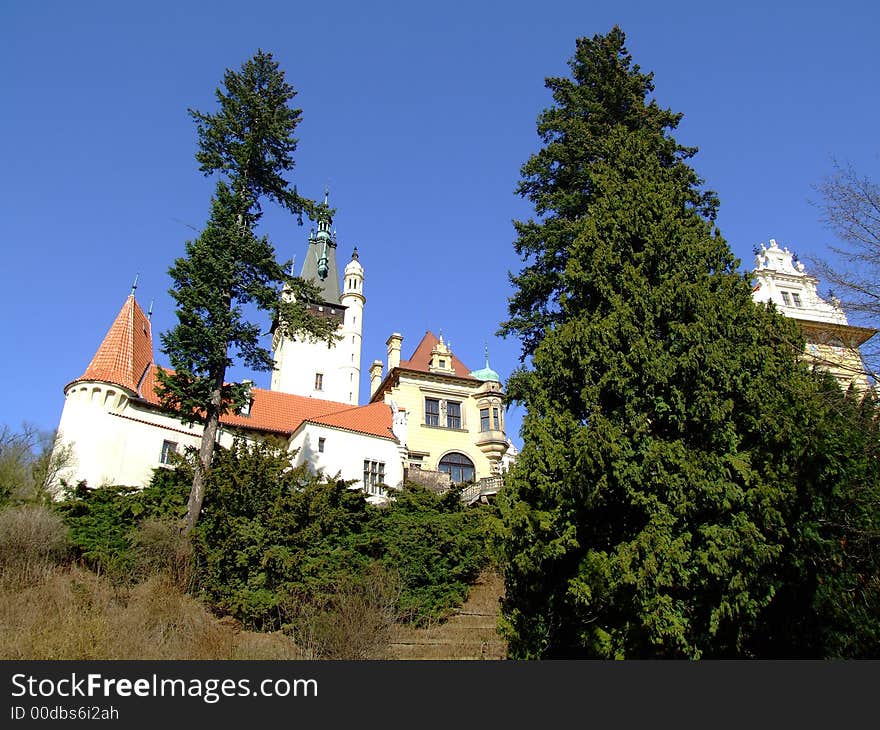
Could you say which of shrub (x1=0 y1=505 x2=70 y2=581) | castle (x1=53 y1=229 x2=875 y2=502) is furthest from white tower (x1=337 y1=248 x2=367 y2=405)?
shrub (x1=0 y1=505 x2=70 y2=581)

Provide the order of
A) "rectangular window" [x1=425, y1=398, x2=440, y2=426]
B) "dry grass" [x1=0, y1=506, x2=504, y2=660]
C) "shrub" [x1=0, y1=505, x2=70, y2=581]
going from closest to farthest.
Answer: "dry grass" [x1=0, y1=506, x2=504, y2=660], "shrub" [x1=0, y1=505, x2=70, y2=581], "rectangular window" [x1=425, y1=398, x2=440, y2=426]

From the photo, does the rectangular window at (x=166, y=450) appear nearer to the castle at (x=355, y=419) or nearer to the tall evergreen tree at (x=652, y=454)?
the castle at (x=355, y=419)

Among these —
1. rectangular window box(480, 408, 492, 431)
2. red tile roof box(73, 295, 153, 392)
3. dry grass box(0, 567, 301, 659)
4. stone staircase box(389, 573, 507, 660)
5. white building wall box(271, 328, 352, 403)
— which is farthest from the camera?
white building wall box(271, 328, 352, 403)

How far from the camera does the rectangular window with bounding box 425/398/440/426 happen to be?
117 ft

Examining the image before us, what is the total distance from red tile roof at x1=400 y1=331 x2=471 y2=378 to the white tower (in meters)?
15.4

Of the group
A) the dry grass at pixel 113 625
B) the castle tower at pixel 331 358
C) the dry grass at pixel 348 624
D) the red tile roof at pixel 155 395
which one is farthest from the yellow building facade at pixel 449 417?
the dry grass at pixel 113 625

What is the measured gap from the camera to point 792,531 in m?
10.3

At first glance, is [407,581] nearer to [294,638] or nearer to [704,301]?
[294,638]

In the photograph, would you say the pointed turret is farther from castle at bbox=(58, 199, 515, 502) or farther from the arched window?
the arched window

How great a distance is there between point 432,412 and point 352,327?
2928cm

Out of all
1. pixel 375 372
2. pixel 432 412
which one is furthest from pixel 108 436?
pixel 375 372

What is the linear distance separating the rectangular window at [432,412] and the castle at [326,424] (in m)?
0.07
